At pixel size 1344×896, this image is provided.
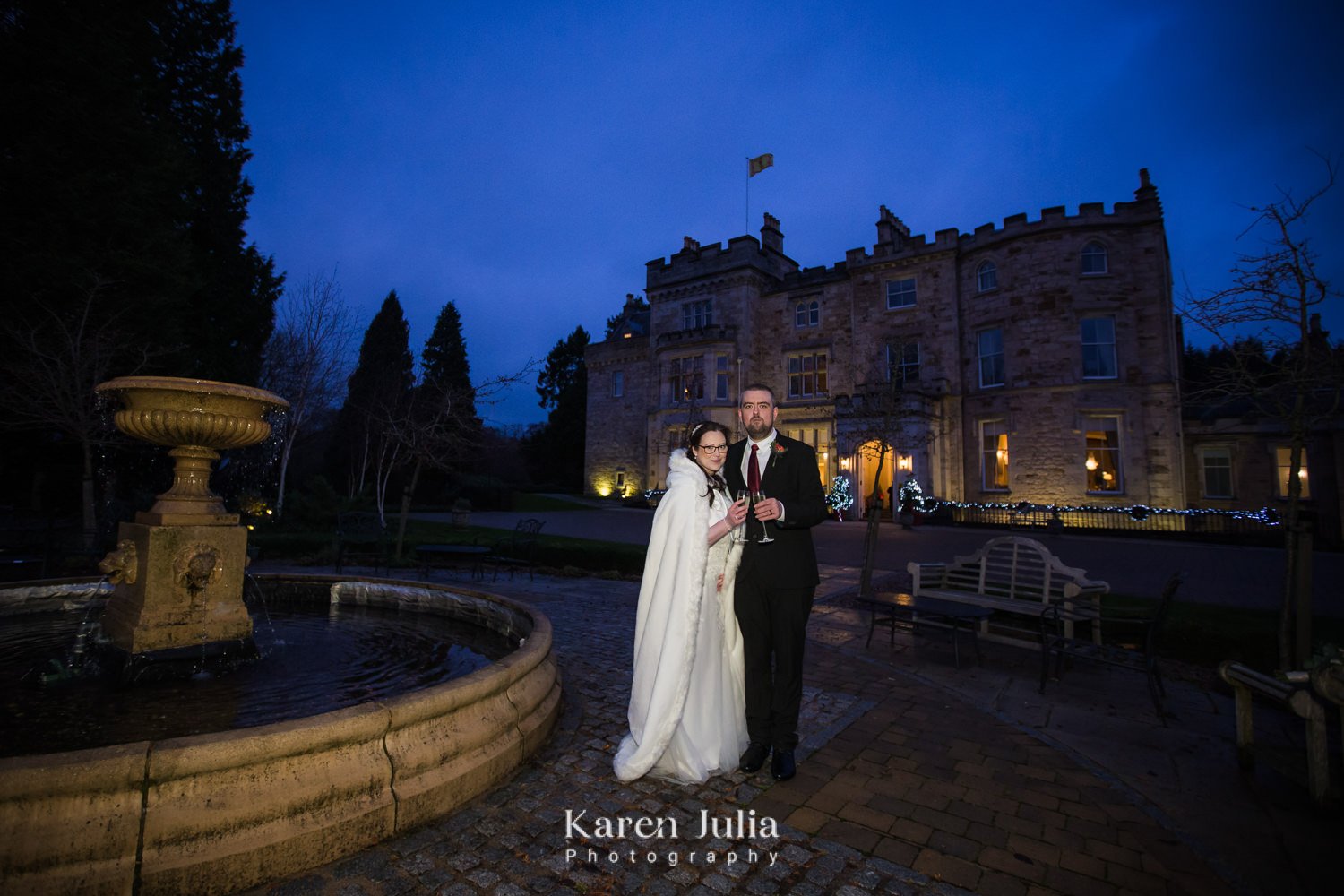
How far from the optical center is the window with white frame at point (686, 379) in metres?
29.3

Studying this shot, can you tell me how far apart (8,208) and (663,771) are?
16442 millimetres

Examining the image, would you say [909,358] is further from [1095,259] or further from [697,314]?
[697,314]

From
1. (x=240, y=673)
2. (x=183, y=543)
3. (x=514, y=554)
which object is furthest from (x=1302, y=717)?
(x=514, y=554)

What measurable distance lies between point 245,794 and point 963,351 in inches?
1041

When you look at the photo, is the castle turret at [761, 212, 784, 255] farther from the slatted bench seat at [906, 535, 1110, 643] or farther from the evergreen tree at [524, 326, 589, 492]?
the slatted bench seat at [906, 535, 1110, 643]

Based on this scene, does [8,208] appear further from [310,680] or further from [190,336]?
[310,680]

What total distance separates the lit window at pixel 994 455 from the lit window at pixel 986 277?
5532 millimetres

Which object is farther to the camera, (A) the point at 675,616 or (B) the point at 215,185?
(B) the point at 215,185

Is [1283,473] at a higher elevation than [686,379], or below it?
below

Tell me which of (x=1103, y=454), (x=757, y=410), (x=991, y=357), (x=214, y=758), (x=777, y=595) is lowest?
(x=214, y=758)

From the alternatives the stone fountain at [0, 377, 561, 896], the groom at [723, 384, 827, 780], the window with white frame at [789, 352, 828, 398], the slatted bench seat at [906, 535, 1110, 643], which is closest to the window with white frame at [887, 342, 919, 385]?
the window with white frame at [789, 352, 828, 398]

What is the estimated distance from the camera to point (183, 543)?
4383mm

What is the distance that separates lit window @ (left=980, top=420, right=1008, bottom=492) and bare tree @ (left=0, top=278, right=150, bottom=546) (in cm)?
2585

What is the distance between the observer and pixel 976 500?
75.9ft
